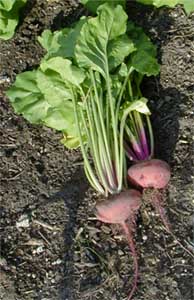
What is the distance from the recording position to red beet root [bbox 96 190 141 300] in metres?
2.54

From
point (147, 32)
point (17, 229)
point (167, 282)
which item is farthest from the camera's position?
point (147, 32)

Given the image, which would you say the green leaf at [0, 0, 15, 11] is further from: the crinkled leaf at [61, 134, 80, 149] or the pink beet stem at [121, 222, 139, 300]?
the pink beet stem at [121, 222, 139, 300]

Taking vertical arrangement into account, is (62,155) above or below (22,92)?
below

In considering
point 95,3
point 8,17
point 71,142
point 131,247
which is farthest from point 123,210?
point 8,17

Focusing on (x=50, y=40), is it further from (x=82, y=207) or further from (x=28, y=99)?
(x=82, y=207)

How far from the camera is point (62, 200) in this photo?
2.70m

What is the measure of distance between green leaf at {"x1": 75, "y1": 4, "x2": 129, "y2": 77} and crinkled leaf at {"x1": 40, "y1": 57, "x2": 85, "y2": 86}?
0.03 metres

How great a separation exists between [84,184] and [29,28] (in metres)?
0.65

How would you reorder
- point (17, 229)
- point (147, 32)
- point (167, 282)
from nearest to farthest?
point (167, 282) → point (17, 229) → point (147, 32)

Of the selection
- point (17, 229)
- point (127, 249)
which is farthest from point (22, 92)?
point (127, 249)

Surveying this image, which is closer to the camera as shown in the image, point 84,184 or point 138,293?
point 138,293

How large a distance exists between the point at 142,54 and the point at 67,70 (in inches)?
10.2

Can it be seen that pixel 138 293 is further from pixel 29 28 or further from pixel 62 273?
pixel 29 28

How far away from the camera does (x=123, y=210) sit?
255 centimetres
